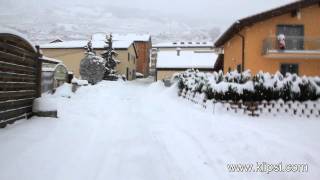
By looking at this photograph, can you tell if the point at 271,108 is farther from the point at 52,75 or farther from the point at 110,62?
the point at 110,62

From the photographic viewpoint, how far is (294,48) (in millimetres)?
21109

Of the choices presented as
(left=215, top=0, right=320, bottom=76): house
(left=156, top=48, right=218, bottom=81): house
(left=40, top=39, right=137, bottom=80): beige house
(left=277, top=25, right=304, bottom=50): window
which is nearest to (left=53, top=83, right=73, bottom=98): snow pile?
(left=215, top=0, right=320, bottom=76): house

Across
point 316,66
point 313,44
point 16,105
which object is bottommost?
point 16,105

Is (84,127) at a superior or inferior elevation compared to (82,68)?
inferior

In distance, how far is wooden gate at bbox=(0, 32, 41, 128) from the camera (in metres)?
7.30

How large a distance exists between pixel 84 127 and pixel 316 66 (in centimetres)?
1782

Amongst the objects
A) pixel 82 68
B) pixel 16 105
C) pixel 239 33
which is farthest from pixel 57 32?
pixel 16 105

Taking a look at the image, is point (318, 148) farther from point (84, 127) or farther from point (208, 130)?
point (84, 127)

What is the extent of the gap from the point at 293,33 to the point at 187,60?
19825 mm

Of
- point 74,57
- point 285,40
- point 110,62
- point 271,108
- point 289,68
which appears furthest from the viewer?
point 74,57

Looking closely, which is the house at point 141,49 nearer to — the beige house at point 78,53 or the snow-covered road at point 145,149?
the beige house at point 78,53

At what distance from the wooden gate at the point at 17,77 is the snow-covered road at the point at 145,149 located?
0.39 m

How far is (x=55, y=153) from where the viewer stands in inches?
230

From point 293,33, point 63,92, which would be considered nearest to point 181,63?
point 293,33
